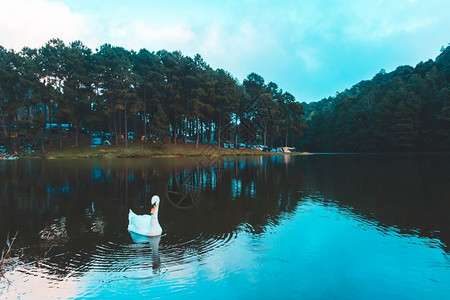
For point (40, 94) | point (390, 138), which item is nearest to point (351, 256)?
point (40, 94)

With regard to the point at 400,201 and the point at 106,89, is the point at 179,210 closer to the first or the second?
the point at 400,201

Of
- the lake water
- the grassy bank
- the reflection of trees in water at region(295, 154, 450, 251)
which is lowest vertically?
the lake water

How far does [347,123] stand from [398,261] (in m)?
99.4

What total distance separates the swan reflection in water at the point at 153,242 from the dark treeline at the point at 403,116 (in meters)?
79.8

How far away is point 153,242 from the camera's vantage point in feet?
26.9

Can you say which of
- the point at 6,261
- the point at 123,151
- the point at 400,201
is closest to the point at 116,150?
A: the point at 123,151

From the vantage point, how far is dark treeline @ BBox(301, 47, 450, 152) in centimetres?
7244

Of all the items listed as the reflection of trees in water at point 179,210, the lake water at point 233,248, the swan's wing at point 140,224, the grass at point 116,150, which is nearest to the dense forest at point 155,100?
the grass at point 116,150

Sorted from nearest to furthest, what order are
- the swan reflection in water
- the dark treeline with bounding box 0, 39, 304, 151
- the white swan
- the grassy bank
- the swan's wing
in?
the swan reflection in water < the white swan < the swan's wing < the grassy bank < the dark treeline with bounding box 0, 39, 304, 151

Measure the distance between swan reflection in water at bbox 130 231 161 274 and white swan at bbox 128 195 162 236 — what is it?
0.11 meters

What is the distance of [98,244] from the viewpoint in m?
8.02

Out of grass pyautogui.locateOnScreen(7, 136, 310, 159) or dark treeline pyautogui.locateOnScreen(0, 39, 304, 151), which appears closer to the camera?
grass pyautogui.locateOnScreen(7, 136, 310, 159)

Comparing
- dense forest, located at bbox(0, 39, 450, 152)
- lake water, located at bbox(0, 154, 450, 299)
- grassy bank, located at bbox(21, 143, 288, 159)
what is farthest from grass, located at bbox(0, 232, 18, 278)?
grassy bank, located at bbox(21, 143, 288, 159)

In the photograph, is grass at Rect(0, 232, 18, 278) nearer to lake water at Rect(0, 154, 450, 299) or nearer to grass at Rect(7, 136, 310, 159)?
lake water at Rect(0, 154, 450, 299)
